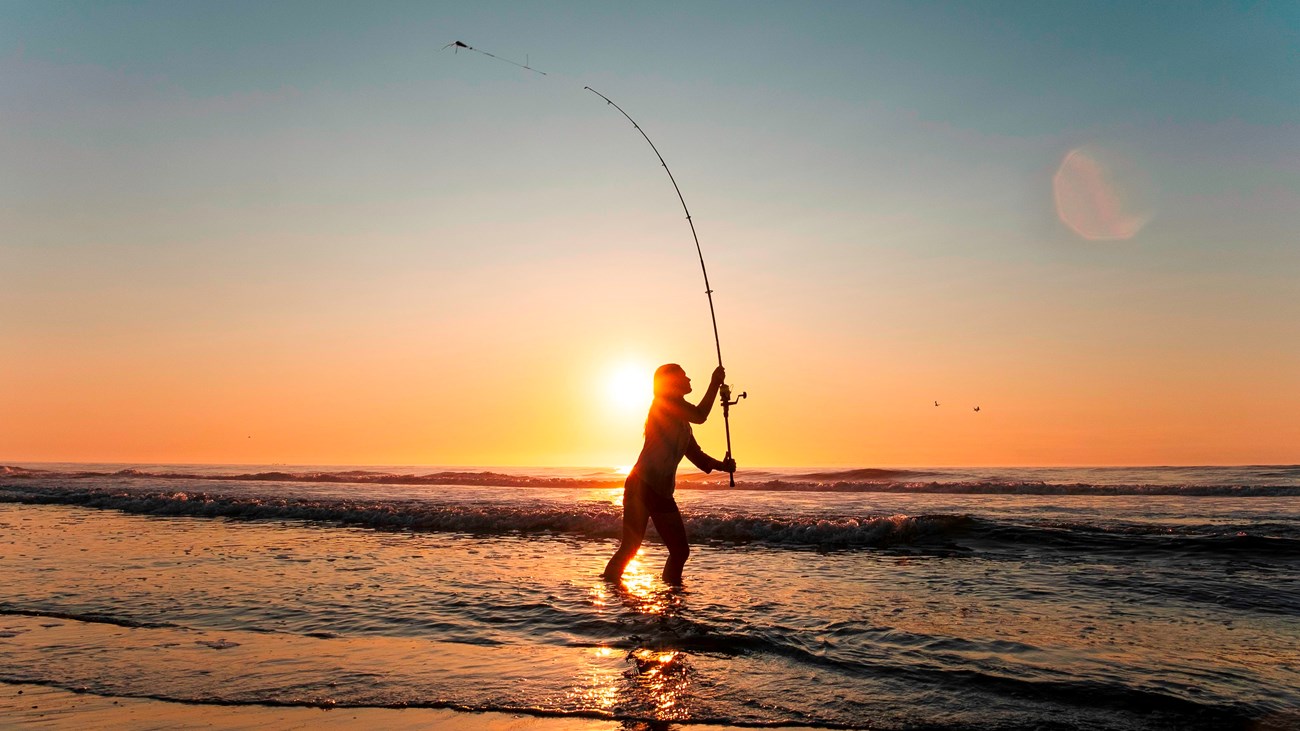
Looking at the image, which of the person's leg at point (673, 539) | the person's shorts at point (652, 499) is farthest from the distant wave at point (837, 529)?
the person's shorts at point (652, 499)

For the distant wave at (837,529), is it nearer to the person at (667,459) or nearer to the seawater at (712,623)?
the seawater at (712,623)

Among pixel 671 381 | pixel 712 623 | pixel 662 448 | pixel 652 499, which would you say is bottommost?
pixel 712 623

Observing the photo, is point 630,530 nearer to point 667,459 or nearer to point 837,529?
point 667,459

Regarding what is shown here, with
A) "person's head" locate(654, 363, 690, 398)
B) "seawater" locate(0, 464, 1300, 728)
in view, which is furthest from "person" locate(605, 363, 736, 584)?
"seawater" locate(0, 464, 1300, 728)

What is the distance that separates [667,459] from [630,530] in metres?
0.88

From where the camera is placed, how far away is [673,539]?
7965 millimetres

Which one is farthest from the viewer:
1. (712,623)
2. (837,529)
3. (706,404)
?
(837,529)

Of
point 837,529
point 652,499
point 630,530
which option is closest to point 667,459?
point 652,499

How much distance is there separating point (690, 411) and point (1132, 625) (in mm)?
4074

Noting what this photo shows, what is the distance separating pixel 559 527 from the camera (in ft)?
48.9

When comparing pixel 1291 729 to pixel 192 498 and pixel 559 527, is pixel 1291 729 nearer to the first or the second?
pixel 559 527

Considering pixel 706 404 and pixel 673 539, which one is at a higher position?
pixel 706 404

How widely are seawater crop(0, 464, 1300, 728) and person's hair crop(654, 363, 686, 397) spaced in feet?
6.57

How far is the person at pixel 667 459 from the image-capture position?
7781mm
